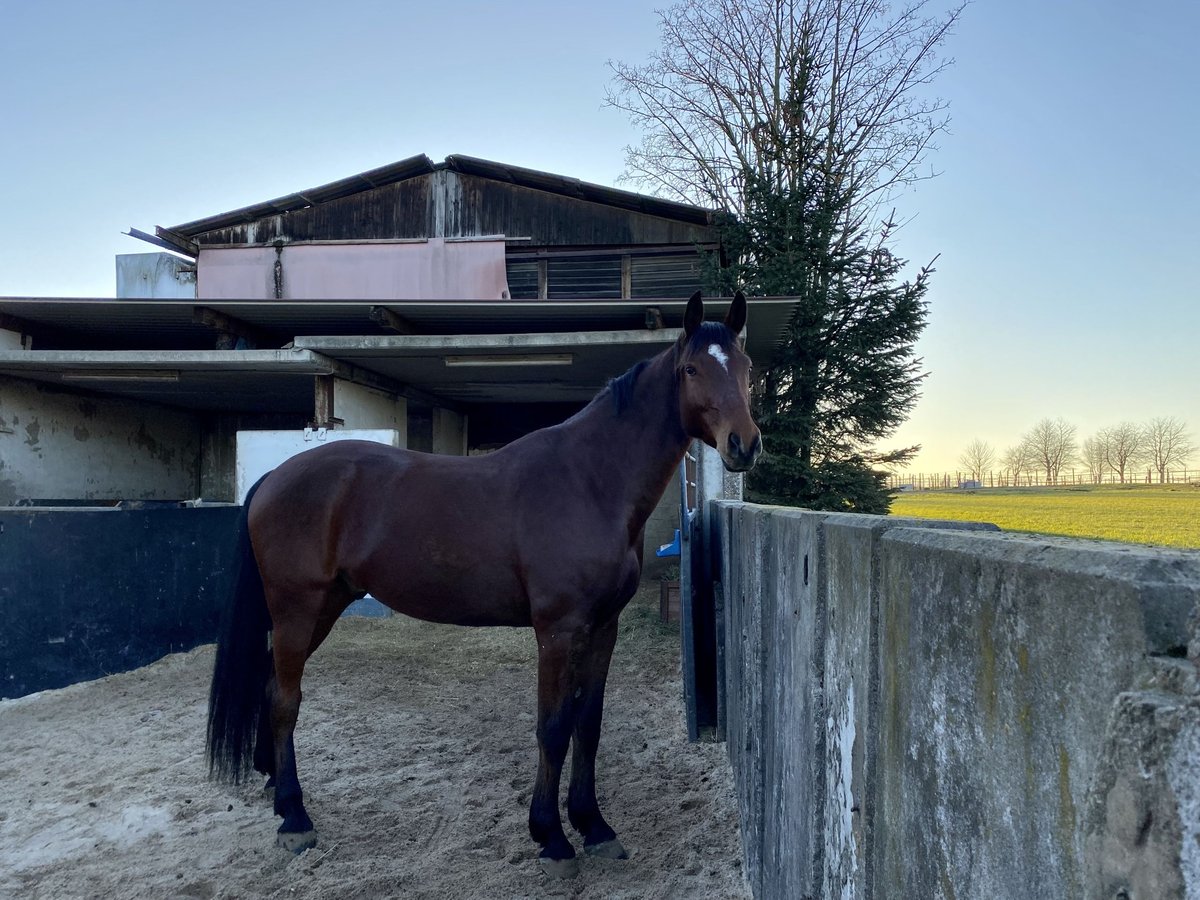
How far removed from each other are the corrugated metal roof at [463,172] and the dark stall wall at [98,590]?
26.0 feet

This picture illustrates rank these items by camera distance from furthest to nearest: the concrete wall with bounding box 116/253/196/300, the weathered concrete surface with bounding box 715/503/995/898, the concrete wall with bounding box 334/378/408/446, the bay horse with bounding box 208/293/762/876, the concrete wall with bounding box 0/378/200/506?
1. the concrete wall with bounding box 116/253/196/300
2. the concrete wall with bounding box 0/378/200/506
3. the concrete wall with bounding box 334/378/408/446
4. the bay horse with bounding box 208/293/762/876
5. the weathered concrete surface with bounding box 715/503/995/898

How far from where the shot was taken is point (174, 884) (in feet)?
9.43

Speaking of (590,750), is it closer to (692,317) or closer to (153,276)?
(692,317)

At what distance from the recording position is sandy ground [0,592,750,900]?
114 inches

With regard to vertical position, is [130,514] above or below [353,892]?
above

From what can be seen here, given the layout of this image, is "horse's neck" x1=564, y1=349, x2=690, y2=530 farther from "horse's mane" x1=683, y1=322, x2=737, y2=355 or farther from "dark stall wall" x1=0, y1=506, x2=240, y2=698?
"dark stall wall" x1=0, y1=506, x2=240, y2=698

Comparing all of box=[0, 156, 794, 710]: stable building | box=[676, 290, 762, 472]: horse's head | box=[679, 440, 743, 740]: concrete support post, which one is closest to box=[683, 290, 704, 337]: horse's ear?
box=[676, 290, 762, 472]: horse's head

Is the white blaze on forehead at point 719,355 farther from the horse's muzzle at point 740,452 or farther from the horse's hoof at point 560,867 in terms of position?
the horse's hoof at point 560,867

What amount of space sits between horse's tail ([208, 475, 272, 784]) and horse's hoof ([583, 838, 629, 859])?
6.12 ft

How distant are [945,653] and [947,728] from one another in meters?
0.08

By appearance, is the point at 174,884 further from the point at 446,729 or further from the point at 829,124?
the point at 829,124

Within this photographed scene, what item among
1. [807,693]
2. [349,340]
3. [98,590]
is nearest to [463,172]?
[349,340]

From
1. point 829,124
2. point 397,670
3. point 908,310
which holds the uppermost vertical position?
point 829,124

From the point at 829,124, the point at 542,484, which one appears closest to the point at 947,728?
the point at 542,484
